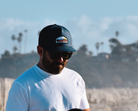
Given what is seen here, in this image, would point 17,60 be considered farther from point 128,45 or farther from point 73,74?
point 73,74

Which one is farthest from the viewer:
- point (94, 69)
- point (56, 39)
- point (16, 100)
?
point (94, 69)

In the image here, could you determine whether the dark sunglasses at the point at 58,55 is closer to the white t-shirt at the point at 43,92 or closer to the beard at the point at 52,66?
the beard at the point at 52,66

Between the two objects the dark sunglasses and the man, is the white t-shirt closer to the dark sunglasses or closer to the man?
the man

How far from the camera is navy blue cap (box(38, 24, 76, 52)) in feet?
6.12

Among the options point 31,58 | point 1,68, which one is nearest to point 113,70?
point 31,58

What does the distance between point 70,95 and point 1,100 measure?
246 inches

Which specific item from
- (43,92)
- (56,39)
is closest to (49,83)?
(43,92)

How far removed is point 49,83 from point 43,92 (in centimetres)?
9

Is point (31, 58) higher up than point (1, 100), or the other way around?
point (1, 100)

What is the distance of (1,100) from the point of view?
782cm

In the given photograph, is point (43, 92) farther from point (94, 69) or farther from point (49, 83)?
point (94, 69)

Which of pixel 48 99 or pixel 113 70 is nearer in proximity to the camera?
pixel 48 99

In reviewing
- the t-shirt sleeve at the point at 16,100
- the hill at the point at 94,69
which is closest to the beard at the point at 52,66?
the t-shirt sleeve at the point at 16,100

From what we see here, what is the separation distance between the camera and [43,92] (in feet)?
6.11
